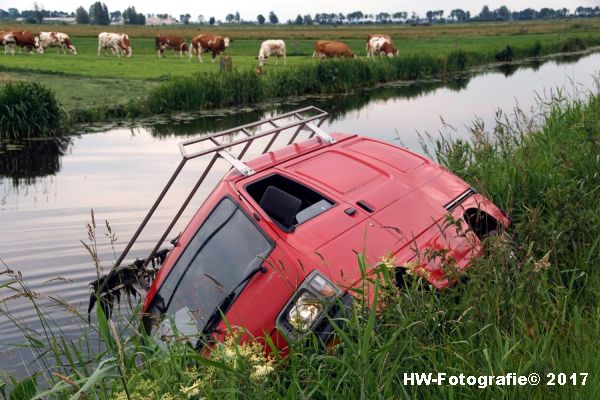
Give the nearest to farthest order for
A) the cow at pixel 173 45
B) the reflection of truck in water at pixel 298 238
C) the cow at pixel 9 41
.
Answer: the reflection of truck in water at pixel 298 238, the cow at pixel 9 41, the cow at pixel 173 45

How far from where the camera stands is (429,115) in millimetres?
22969

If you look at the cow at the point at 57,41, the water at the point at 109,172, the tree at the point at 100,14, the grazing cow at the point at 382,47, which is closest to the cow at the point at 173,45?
the cow at the point at 57,41

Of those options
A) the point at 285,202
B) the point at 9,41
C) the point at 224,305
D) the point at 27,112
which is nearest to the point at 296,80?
the point at 27,112

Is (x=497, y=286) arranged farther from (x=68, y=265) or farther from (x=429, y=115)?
(x=429, y=115)

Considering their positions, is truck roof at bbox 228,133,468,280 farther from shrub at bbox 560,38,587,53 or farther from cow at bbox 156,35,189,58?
shrub at bbox 560,38,587,53

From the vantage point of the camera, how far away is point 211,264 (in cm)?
565

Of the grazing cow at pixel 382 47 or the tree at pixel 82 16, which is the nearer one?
the grazing cow at pixel 382 47

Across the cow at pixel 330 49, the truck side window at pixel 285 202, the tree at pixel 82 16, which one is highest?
the tree at pixel 82 16

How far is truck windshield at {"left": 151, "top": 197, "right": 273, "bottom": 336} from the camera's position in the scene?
17.8 feet

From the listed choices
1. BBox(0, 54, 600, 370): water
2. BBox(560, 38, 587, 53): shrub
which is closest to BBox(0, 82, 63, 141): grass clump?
BBox(0, 54, 600, 370): water

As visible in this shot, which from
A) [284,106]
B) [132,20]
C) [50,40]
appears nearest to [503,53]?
[284,106]

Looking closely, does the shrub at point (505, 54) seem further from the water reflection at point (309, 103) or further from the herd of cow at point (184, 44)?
the water reflection at point (309, 103)

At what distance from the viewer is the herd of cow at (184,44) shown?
45.1m

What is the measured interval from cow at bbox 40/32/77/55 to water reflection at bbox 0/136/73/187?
37884 mm
